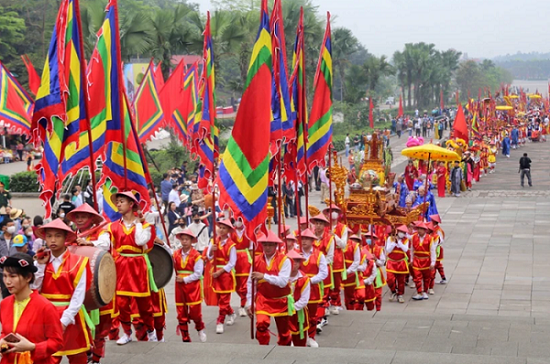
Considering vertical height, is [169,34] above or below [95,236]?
above

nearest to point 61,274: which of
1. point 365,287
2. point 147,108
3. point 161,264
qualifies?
point 161,264

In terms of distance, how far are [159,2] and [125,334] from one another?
98.7 metres

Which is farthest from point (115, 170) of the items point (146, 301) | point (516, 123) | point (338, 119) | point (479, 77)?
point (479, 77)

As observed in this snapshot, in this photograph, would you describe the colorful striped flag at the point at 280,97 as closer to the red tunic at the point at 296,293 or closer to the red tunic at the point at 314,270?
the red tunic at the point at 314,270

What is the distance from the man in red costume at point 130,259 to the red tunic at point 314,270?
2.00 m

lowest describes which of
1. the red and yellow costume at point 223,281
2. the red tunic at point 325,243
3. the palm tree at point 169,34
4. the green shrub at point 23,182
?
the green shrub at point 23,182

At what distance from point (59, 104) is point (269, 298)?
134 inches

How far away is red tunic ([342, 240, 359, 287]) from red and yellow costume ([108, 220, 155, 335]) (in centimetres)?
388

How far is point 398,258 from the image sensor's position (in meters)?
14.8

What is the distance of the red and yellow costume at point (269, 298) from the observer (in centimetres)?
999

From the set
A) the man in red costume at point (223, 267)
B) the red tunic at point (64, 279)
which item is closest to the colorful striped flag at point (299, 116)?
the man in red costume at point (223, 267)

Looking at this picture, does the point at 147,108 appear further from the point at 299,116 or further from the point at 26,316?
the point at 26,316

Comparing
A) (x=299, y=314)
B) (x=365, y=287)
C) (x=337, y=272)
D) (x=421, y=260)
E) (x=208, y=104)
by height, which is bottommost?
(x=365, y=287)

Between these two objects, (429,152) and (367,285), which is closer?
(367,285)
